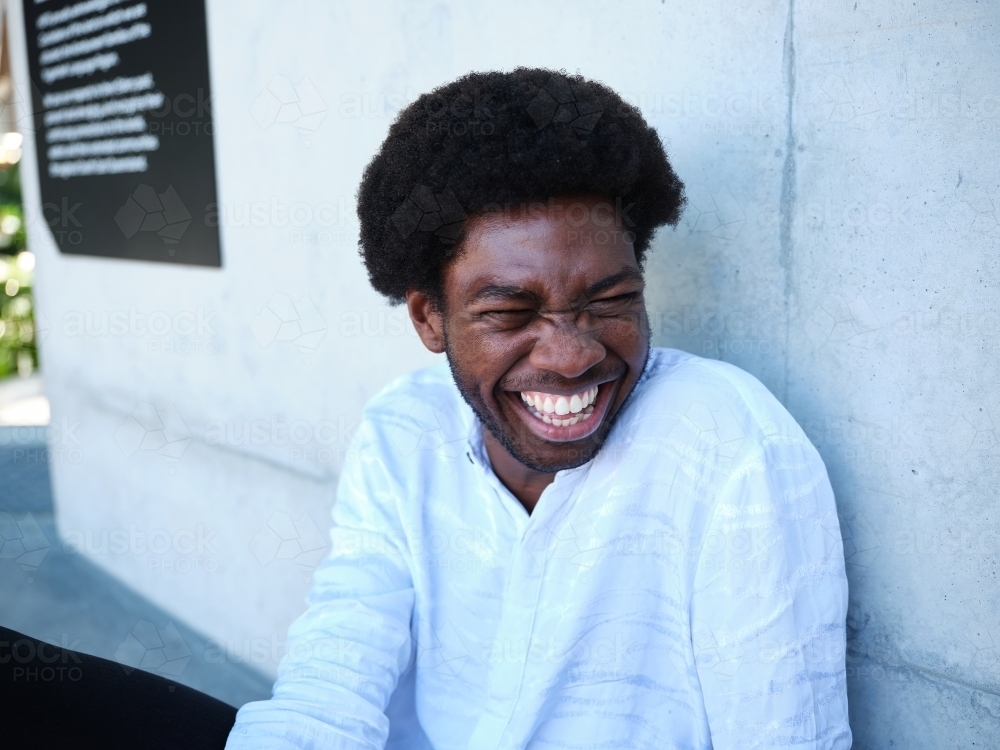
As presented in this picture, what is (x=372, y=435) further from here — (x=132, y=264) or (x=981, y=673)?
(x=132, y=264)

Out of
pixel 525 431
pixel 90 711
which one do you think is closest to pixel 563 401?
pixel 525 431

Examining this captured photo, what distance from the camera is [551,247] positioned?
5.10 feet

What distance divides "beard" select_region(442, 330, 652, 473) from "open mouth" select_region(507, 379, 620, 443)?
0.07ft

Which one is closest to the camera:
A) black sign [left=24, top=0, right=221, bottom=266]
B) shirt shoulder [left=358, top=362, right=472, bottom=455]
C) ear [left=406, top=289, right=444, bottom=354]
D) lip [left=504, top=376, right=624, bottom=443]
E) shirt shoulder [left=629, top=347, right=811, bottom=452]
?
shirt shoulder [left=629, top=347, right=811, bottom=452]

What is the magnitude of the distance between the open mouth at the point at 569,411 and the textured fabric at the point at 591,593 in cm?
8

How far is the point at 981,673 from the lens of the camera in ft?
5.33

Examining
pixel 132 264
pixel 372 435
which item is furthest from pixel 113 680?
pixel 132 264

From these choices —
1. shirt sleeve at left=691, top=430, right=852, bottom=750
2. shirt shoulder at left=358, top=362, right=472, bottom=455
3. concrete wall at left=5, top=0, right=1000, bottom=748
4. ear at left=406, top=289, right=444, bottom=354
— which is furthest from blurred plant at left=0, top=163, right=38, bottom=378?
shirt sleeve at left=691, top=430, right=852, bottom=750

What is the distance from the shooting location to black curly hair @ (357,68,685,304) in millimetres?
1565

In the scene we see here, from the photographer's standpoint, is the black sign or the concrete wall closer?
the concrete wall

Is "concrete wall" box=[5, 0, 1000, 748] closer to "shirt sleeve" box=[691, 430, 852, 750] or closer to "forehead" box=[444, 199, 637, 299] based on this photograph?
"shirt sleeve" box=[691, 430, 852, 750]

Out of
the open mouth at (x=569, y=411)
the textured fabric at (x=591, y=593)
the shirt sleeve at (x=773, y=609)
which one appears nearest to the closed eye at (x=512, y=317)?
the open mouth at (x=569, y=411)

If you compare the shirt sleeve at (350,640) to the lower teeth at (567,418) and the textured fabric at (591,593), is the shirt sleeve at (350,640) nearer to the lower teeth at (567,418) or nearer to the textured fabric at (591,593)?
the textured fabric at (591,593)

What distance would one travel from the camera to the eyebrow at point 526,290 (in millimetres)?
1571
